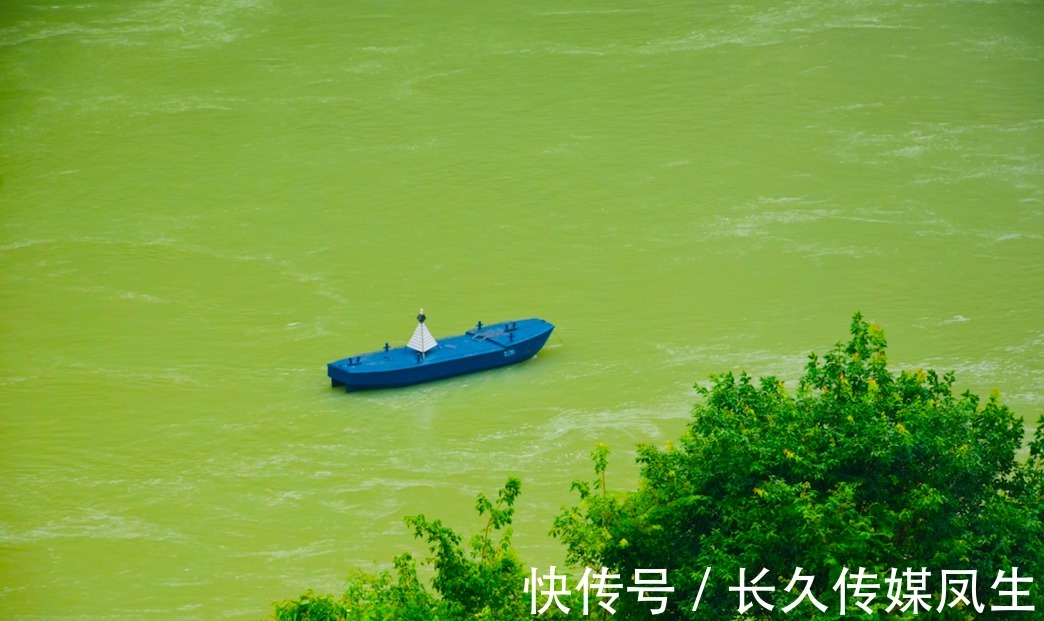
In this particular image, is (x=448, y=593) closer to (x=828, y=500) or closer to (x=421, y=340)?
(x=828, y=500)

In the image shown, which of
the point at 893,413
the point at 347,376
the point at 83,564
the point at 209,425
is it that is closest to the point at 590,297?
the point at 347,376

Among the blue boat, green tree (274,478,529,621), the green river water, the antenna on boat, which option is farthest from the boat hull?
green tree (274,478,529,621)

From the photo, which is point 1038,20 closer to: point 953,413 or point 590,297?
point 590,297

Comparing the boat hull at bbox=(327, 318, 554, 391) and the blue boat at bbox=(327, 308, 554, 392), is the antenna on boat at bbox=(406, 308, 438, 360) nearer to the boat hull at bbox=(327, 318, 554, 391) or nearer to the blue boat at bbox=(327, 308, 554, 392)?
the blue boat at bbox=(327, 308, 554, 392)

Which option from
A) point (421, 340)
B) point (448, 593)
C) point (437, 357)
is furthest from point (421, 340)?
point (448, 593)

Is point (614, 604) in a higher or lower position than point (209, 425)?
lower

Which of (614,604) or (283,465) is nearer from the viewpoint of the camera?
(614,604)
